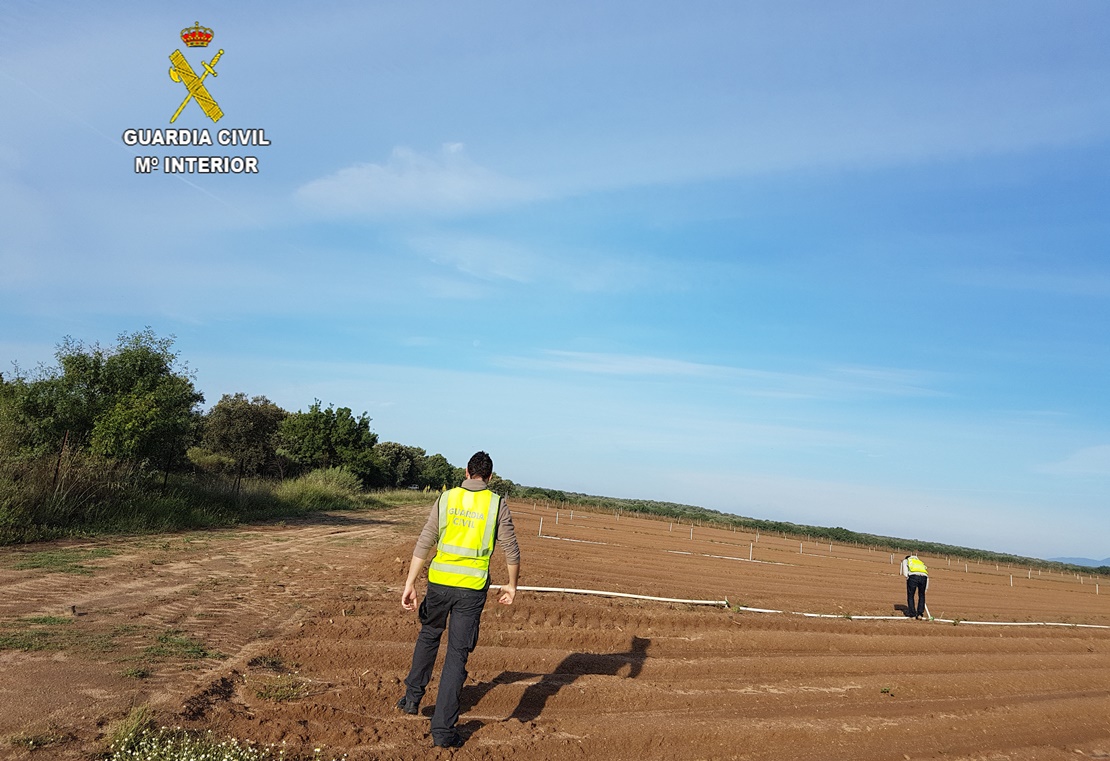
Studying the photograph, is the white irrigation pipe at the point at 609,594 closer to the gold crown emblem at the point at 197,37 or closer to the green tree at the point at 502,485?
the gold crown emblem at the point at 197,37

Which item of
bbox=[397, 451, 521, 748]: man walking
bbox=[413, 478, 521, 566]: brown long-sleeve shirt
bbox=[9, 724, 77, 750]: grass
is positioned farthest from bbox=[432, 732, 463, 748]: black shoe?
bbox=[9, 724, 77, 750]: grass

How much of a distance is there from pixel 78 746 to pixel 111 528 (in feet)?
38.4

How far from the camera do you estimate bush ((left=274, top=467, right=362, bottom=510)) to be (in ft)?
90.1

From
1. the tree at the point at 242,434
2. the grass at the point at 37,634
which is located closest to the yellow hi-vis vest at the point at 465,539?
the grass at the point at 37,634

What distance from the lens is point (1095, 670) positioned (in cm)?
1118

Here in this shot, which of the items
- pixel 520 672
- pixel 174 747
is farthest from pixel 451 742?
pixel 520 672

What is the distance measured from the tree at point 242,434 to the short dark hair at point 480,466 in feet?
137

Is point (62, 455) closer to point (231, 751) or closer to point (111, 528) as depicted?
point (111, 528)

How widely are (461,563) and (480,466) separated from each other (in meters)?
0.74

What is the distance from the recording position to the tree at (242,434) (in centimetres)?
4453

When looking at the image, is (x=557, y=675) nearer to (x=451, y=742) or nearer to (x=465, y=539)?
(x=451, y=742)

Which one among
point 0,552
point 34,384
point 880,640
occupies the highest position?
point 34,384

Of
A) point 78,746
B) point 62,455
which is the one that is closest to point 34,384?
point 62,455

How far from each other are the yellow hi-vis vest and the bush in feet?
74.2
